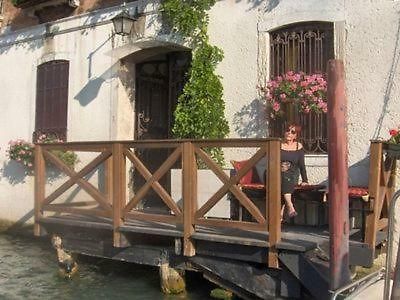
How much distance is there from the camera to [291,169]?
5.99m

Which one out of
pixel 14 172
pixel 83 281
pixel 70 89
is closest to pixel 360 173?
pixel 83 281

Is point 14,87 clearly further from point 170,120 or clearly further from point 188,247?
point 188,247

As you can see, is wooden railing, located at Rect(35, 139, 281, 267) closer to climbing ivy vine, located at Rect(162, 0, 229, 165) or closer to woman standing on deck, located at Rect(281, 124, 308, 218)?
woman standing on deck, located at Rect(281, 124, 308, 218)

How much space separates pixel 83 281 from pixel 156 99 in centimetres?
376

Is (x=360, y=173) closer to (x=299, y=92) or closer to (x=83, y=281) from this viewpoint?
(x=299, y=92)

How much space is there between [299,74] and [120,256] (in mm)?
3273

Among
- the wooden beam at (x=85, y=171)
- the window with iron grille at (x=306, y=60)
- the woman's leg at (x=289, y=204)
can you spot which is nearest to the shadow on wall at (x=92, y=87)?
the wooden beam at (x=85, y=171)

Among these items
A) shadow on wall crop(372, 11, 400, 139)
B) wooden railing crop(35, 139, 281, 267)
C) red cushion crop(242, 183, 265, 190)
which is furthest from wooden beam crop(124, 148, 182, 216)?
shadow on wall crop(372, 11, 400, 139)

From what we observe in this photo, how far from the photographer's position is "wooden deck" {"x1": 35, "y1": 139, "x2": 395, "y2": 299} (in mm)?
5227

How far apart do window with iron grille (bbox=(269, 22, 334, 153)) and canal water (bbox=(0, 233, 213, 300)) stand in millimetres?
2316

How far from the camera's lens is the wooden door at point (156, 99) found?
30.0 feet

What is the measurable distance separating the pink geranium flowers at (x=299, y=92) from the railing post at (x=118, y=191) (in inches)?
83.2

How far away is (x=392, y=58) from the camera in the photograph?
6.45 metres

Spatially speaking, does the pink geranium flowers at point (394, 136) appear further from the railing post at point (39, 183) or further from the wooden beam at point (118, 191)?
the railing post at point (39, 183)
